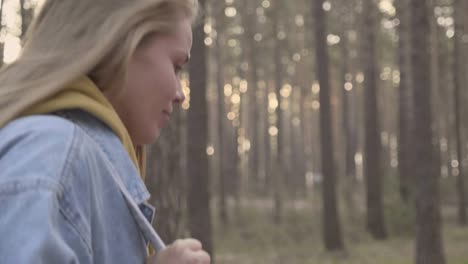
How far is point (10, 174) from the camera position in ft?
3.85

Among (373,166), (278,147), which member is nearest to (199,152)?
(373,166)

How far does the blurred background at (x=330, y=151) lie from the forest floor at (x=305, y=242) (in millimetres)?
49

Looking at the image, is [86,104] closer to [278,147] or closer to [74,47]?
[74,47]

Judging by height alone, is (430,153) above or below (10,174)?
below

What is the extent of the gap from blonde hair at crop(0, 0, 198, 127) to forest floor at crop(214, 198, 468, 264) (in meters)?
14.5

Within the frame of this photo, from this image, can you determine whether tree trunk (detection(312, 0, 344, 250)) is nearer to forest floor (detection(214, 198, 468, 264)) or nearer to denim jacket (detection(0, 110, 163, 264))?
forest floor (detection(214, 198, 468, 264))

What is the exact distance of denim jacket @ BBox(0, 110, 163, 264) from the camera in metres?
1.14

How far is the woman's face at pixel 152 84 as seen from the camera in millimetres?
1448

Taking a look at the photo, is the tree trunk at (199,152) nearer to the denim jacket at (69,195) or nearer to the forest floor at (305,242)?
the forest floor at (305,242)

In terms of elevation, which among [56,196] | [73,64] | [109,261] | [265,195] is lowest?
[265,195]

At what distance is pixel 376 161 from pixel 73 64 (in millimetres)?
21264

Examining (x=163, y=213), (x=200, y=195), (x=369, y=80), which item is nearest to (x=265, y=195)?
(x=369, y=80)

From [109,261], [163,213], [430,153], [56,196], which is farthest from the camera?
[430,153]

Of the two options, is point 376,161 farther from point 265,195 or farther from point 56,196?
point 56,196
